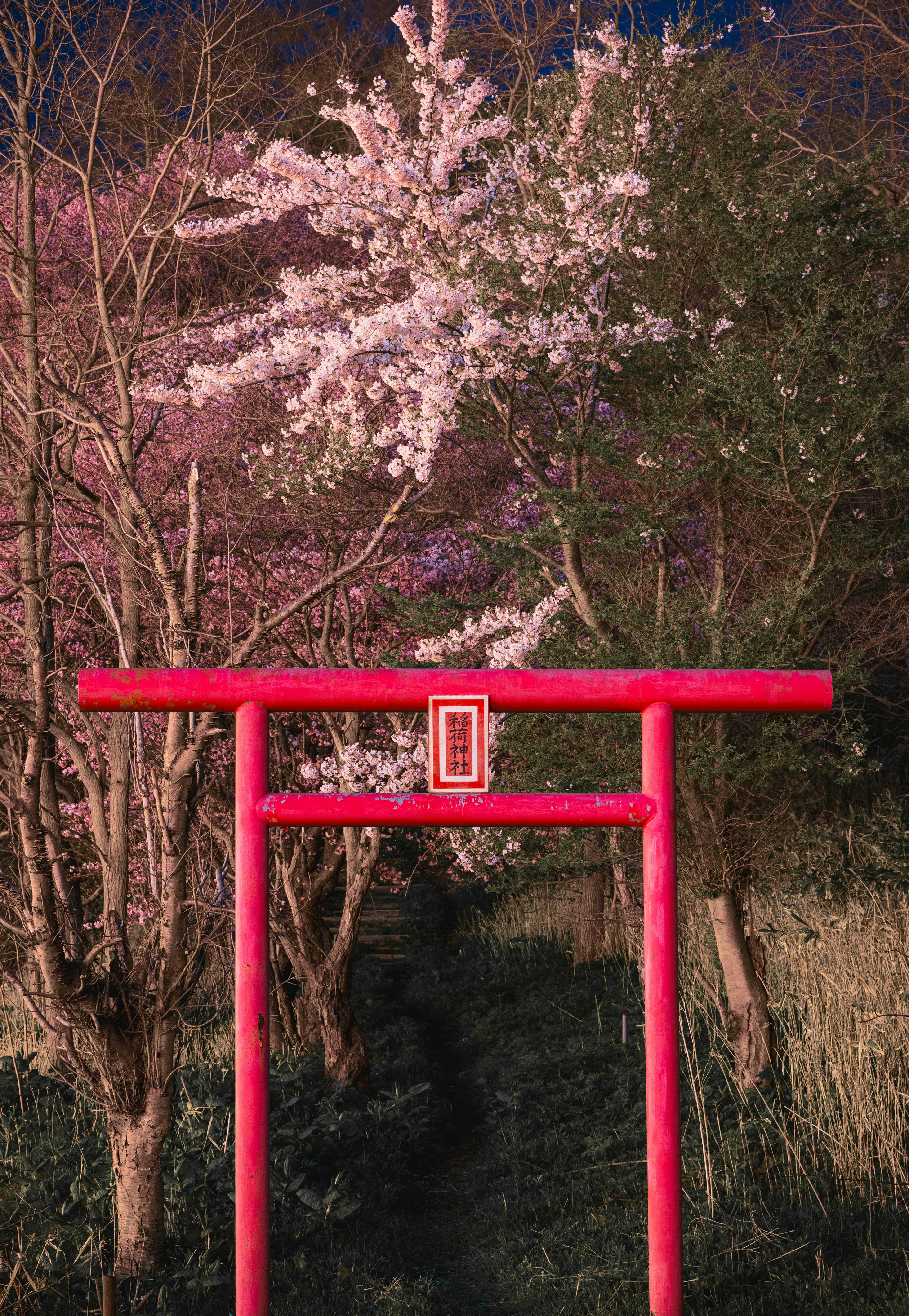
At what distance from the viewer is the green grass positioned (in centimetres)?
461

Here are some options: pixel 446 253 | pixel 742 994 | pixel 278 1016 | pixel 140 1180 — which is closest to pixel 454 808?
pixel 140 1180

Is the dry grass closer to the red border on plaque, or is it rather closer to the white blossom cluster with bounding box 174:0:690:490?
the red border on plaque

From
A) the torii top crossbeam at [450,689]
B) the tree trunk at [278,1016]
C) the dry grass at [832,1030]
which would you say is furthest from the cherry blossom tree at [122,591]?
the dry grass at [832,1030]

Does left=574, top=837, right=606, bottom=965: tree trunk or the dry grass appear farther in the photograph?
left=574, top=837, right=606, bottom=965: tree trunk

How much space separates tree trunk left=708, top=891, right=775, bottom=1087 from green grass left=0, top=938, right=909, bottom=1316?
24 cm

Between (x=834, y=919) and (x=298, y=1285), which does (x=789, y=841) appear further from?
(x=298, y=1285)

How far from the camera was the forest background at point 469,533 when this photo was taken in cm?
527

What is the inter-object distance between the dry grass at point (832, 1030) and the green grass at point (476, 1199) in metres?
0.11

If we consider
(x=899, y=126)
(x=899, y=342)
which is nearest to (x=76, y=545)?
(x=899, y=342)

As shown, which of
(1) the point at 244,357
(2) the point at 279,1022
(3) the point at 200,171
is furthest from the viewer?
(2) the point at 279,1022

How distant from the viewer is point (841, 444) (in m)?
5.97

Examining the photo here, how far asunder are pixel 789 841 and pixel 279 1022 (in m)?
4.21

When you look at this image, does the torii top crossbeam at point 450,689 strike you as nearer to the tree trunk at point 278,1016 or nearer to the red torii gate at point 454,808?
the red torii gate at point 454,808

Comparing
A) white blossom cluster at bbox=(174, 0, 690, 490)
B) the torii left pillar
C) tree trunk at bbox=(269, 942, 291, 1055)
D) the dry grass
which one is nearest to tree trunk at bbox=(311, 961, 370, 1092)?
→ tree trunk at bbox=(269, 942, 291, 1055)
